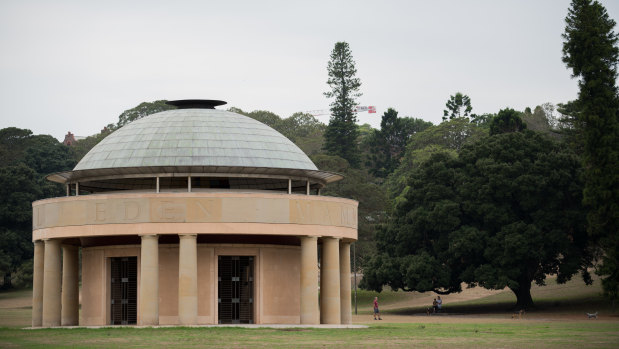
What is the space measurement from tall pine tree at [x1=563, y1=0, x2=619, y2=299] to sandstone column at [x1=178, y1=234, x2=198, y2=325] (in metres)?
31.8

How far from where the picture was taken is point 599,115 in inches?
2383

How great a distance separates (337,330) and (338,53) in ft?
267

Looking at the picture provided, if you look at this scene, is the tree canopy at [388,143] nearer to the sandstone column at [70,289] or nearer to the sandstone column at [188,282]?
the sandstone column at [70,289]

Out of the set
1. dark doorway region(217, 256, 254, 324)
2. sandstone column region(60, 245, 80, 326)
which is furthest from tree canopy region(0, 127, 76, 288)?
dark doorway region(217, 256, 254, 324)

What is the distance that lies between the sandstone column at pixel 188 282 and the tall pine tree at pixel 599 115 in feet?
104

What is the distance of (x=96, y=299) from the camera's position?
4197cm

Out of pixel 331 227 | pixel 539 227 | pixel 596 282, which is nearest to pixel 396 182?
pixel 596 282

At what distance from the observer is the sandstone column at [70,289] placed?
148 feet

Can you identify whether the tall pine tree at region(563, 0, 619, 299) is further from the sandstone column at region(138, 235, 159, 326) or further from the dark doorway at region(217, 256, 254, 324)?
the sandstone column at region(138, 235, 159, 326)

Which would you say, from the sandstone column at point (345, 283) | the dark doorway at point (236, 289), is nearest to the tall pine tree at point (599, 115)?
the sandstone column at point (345, 283)

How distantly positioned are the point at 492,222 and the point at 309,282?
33074 millimetres

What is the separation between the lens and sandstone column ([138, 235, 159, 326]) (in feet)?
124

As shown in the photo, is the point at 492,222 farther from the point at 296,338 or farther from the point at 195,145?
the point at 296,338

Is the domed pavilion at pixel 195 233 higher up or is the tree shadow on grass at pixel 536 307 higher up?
the domed pavilion at pixel 195 233
